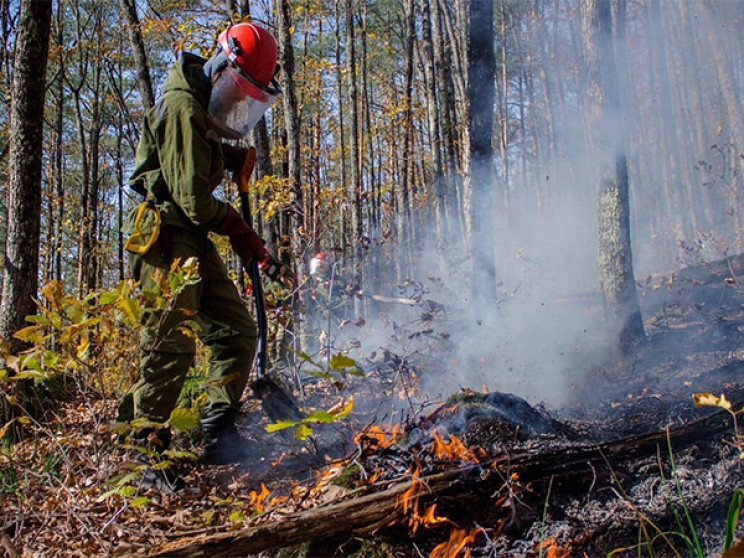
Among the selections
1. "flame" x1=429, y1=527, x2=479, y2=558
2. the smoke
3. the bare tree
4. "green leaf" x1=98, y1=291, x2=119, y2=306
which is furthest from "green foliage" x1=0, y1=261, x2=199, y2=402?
the bare tree

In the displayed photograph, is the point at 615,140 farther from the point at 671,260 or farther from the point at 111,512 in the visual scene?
the point at 671,260

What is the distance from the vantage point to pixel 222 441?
2.99 m

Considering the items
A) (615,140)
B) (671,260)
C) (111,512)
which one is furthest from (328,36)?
(111,512)

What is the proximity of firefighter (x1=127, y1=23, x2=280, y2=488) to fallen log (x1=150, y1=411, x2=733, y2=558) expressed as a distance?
1.01 m

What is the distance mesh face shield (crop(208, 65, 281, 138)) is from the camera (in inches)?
113

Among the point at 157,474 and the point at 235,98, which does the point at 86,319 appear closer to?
the point at 157,474

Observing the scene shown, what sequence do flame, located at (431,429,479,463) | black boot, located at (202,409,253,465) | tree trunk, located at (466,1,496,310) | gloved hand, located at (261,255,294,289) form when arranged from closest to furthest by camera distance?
flame, located at (431,429,479,463)
black boot, located at (202,409,253,465)
gloved hand, located at (261,255,294,289)
tree trunk, located at (466,1,496,310)

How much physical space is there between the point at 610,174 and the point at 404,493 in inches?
184

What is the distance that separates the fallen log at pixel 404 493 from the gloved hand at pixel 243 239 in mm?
1721

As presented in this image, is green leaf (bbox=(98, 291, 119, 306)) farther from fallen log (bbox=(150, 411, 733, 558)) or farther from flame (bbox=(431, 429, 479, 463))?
flame (bbox=(431, 429, 479, 463))

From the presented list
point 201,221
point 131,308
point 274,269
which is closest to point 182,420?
point 131,308

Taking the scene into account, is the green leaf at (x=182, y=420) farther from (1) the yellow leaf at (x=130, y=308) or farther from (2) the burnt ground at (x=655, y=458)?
(2) the burnt ground at (x=655, y=458)

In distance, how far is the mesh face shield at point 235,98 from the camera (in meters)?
2.88

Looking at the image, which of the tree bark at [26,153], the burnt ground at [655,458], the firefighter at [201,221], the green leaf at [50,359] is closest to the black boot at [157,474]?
the firefighter at [201,221]
